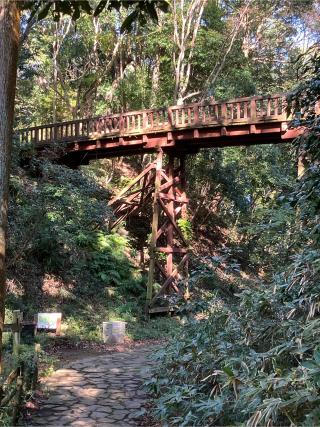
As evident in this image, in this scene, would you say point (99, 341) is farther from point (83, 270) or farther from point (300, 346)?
point (300, 346)

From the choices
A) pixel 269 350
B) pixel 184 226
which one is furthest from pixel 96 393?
pixel 184 226

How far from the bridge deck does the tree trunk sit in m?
8.03

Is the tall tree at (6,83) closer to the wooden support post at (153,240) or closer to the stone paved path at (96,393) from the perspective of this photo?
the stone paved path at (96,393)

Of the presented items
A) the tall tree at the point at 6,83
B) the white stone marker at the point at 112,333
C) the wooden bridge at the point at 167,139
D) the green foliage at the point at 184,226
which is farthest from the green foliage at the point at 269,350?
the green foliage at the point at 184,226

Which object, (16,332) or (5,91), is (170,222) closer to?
(16,332)

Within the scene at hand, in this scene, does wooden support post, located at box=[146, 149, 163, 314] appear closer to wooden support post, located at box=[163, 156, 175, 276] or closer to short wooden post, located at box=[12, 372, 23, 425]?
wooden support post, located at box=[163, 156, 175, 276]

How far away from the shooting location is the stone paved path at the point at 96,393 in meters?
5.10

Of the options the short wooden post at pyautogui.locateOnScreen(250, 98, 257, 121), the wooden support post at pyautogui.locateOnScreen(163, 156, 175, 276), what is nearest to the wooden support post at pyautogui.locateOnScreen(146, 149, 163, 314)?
the wooden support post at pyautogui.locateOnScreen(163, 156, 175, 276)

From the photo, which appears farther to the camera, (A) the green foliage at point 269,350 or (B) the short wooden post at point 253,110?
(B) the short wooden post at point 253,110

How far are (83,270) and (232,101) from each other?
6.49 metres

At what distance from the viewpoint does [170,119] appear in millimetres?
13289

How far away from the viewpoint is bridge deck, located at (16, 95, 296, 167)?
1232cm

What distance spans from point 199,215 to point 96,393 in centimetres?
1609

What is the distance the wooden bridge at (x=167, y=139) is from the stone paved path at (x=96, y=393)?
4.03m
